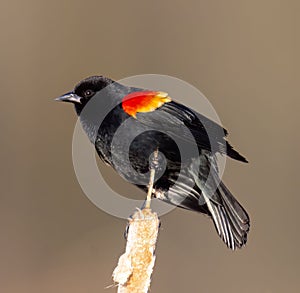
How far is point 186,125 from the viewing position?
244cm

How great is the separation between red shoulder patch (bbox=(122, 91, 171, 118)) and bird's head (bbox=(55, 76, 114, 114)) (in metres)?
0.17

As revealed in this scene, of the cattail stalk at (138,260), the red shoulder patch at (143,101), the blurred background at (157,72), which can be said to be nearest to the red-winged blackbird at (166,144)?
the red shoulder patch at (143,101)

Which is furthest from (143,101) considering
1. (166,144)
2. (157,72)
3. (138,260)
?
(157,72)

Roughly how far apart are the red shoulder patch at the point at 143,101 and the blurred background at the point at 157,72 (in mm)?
1645

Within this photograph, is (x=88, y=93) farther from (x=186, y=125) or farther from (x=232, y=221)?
(x=232, y=221)

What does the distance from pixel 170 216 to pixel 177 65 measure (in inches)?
41.1

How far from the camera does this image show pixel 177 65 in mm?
4461

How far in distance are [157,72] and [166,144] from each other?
77.4 inches

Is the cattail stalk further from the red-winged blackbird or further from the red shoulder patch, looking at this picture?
the red shoulder patch

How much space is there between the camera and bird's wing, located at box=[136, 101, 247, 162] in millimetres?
2373

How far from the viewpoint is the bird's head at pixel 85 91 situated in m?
2.63

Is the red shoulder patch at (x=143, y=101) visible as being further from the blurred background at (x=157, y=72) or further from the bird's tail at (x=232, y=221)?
the blurred background at (x=157, y=72)
